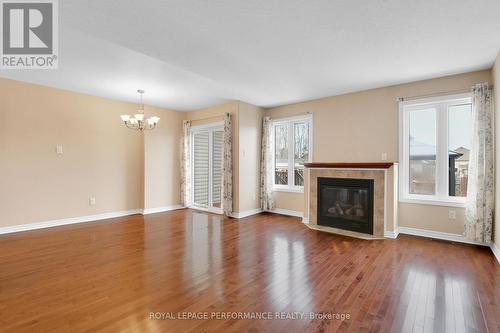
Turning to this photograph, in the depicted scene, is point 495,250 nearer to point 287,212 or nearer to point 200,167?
point 287,212

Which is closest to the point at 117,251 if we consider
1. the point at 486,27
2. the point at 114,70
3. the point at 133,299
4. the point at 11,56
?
the point at 133,299

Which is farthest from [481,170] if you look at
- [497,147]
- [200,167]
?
[200,167]

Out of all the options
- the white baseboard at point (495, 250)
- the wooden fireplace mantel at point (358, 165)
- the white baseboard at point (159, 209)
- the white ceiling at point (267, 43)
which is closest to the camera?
the white ceiling at point (267, 43)

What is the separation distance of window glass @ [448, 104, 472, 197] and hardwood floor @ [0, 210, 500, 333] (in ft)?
3.25

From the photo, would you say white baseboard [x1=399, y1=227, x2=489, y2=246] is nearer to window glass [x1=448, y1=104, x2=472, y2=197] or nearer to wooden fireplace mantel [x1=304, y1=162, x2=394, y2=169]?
window glass [x1=448, y1=104, x2=472, y2=197]

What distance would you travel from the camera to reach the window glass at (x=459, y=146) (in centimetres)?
390

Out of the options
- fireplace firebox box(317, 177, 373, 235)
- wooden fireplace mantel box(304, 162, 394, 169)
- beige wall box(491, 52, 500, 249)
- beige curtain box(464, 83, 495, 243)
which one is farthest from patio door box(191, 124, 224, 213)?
beige wall box(491, 52, 500, 249)

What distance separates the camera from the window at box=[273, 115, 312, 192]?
5723 millimetres

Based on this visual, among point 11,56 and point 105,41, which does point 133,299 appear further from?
point 11,56

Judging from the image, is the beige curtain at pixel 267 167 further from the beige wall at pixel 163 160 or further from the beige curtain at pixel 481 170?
the beige curtain at pixel 481 170

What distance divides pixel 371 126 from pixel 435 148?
43.4 inches

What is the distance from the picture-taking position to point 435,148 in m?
4.13

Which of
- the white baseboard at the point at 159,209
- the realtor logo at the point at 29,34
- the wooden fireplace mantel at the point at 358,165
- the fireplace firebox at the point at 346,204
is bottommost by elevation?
the white baseboard at the point at 159,209

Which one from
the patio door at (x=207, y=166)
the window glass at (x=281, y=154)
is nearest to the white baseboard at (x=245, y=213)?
the patio door at (x=207, y=166)
